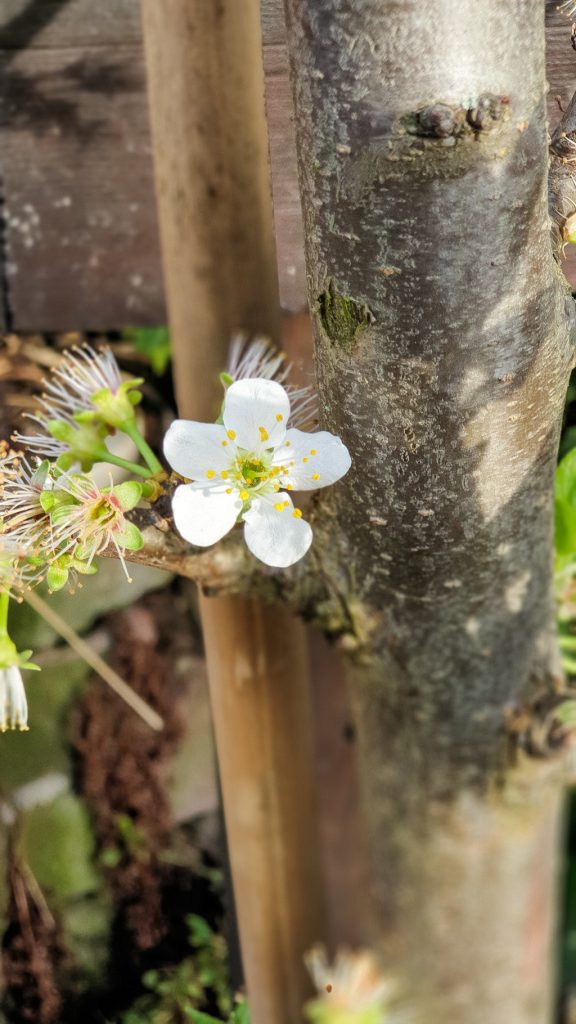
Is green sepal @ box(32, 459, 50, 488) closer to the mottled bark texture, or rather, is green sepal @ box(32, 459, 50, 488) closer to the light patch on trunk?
the mottled bark texture

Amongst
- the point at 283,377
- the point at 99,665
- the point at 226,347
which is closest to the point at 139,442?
the point at 283,377

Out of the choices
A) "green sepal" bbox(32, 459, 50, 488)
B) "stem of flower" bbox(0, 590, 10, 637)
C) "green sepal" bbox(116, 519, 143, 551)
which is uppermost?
"green sepal" bbox(32, 459, 50, 488)

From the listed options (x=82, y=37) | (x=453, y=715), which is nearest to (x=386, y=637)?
(x=453, y=715)

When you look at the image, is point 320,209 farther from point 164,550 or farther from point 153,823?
point 153,823

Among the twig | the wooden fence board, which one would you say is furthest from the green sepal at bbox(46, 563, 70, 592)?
the wooden fence board

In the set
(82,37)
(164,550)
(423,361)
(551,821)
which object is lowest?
(551,821)

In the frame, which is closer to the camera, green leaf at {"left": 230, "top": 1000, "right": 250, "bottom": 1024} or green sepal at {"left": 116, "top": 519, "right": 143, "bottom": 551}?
green sepal at {"left": 116, "top": 519, "right": 143, "bottom": 551}

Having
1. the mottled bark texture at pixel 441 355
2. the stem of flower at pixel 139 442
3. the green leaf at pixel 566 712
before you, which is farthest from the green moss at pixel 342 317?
the green leaf at pixel 566 712
